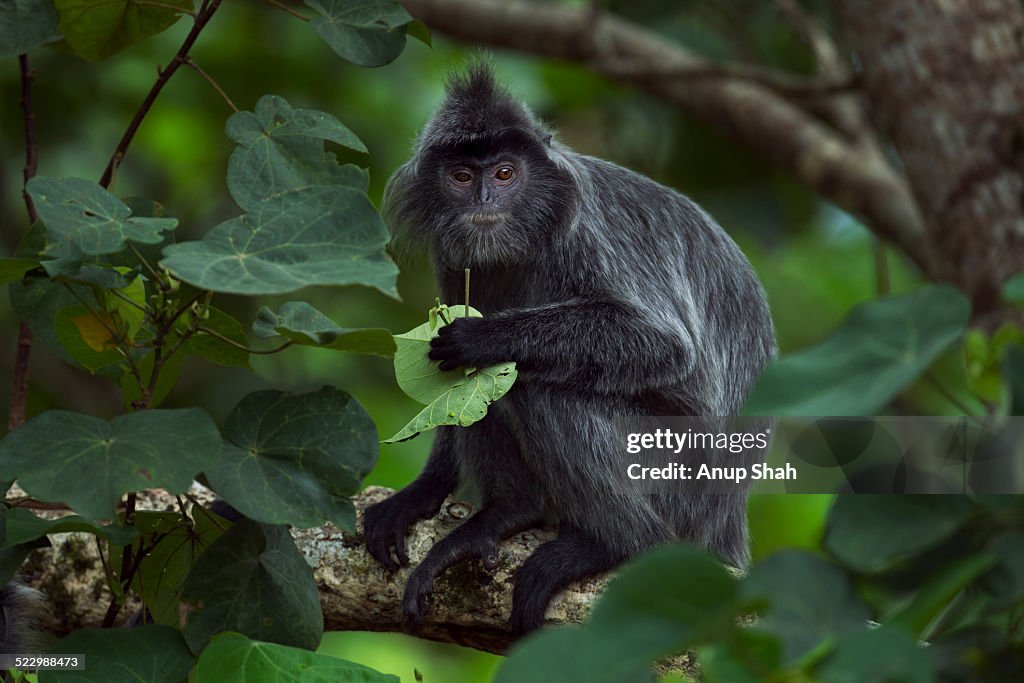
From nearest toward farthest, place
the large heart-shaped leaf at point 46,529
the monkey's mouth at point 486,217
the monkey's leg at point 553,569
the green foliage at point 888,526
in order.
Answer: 1. the green foliage at point 888,526
2. the large heart-shaped leaf at point 46,529
3. the monkey's leg at point 553,569
4. the monkey's mouth at point 486,217

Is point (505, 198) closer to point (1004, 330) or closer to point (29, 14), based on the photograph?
point (29, 14)

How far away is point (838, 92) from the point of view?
625 centimetres

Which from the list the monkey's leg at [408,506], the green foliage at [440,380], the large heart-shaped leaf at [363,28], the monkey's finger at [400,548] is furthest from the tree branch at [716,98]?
the large heart-shaped leaf at [363,28]

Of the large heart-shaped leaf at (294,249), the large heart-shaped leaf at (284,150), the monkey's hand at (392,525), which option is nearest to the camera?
the large heart-shaped leaf at (294,249)

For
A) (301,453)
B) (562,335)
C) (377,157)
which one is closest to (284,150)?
(301,453)

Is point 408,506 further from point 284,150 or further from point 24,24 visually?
point 24,24

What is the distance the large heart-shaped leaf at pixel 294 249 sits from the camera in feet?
6.42

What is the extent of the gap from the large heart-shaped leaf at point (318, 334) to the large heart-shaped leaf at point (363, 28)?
0.74 meters

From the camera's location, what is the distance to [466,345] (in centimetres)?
353

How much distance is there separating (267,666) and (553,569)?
135 centimetres

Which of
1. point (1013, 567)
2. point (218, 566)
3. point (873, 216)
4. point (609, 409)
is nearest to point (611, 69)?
point (873, 216)

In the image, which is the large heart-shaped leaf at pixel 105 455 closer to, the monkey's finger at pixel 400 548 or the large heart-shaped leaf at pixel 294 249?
the large heart-shaped leaf at pixel 294 249

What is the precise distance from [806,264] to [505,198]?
15.7 ft

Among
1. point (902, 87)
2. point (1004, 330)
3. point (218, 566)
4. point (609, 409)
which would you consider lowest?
point (218, 566)
